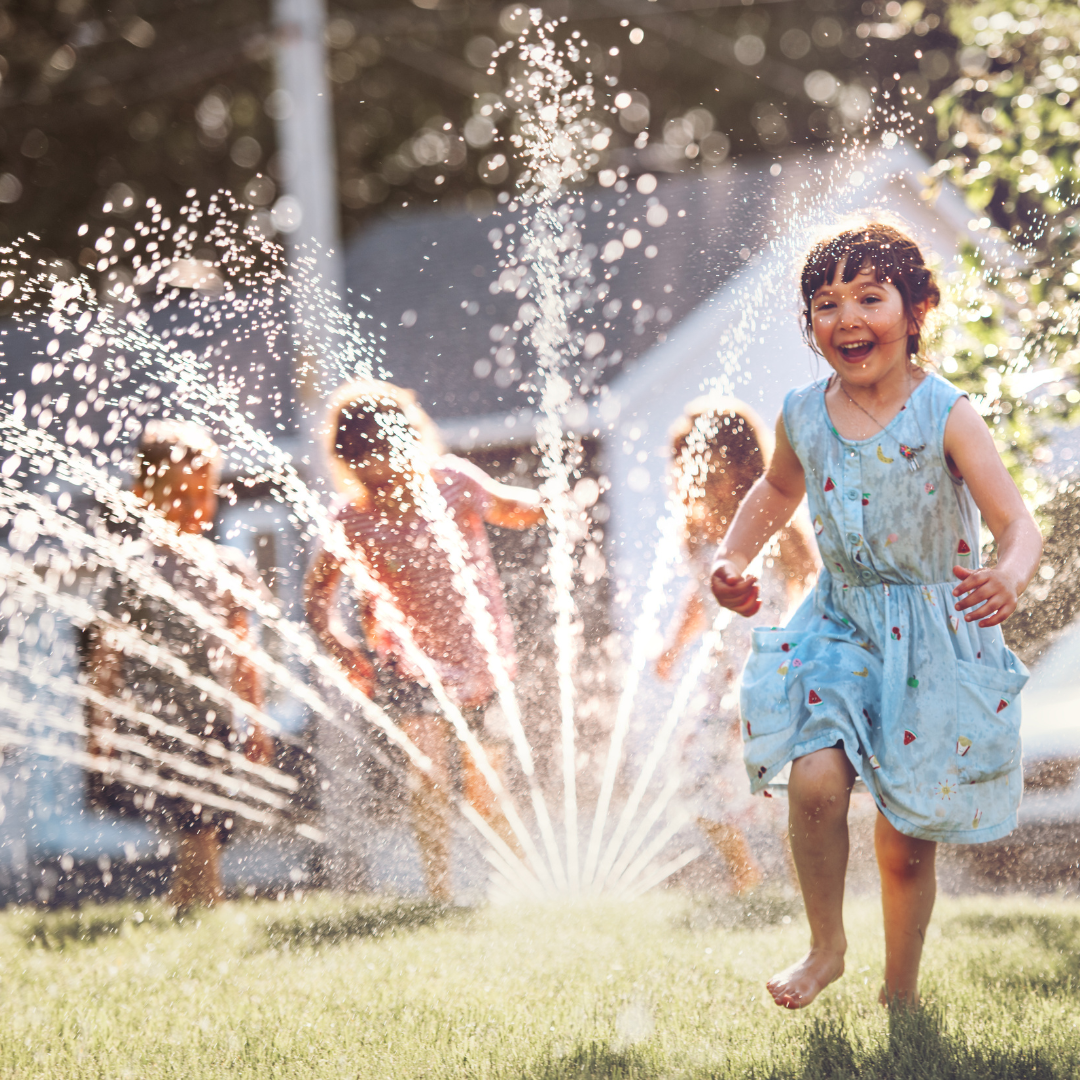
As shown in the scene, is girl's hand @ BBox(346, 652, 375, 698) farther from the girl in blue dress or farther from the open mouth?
the open mouth

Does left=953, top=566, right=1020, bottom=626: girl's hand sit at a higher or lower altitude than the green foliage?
lower

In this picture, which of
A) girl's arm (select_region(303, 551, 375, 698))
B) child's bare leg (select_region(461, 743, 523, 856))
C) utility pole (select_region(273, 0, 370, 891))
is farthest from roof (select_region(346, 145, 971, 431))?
child's bare leg (select_region(461, 743, 523, 856))

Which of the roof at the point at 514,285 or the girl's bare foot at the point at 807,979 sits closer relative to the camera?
the girl's bare foot at the point at 807,979

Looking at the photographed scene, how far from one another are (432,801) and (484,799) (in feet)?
1.06

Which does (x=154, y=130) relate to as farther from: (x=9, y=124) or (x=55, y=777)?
(x=55, y=777)

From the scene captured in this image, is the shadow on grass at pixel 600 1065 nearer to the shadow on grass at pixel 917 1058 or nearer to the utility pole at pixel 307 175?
the shadow on grass at pixel 917 1058

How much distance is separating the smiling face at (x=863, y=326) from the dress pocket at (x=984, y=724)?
0.63 m

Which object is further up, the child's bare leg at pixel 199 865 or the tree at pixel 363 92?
the tree at pixel 363 92

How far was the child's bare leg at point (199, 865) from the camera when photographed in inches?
171

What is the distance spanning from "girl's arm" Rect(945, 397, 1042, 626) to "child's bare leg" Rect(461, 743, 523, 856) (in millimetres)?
2483

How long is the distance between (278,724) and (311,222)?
327 centimetres

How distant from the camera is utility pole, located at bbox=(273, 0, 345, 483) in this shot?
738 cm

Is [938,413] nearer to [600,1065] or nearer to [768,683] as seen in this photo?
[768,683]

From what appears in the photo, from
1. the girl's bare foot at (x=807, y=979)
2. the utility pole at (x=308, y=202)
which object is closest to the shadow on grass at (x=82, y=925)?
the girl's bare foot at (x=807, y=979)
